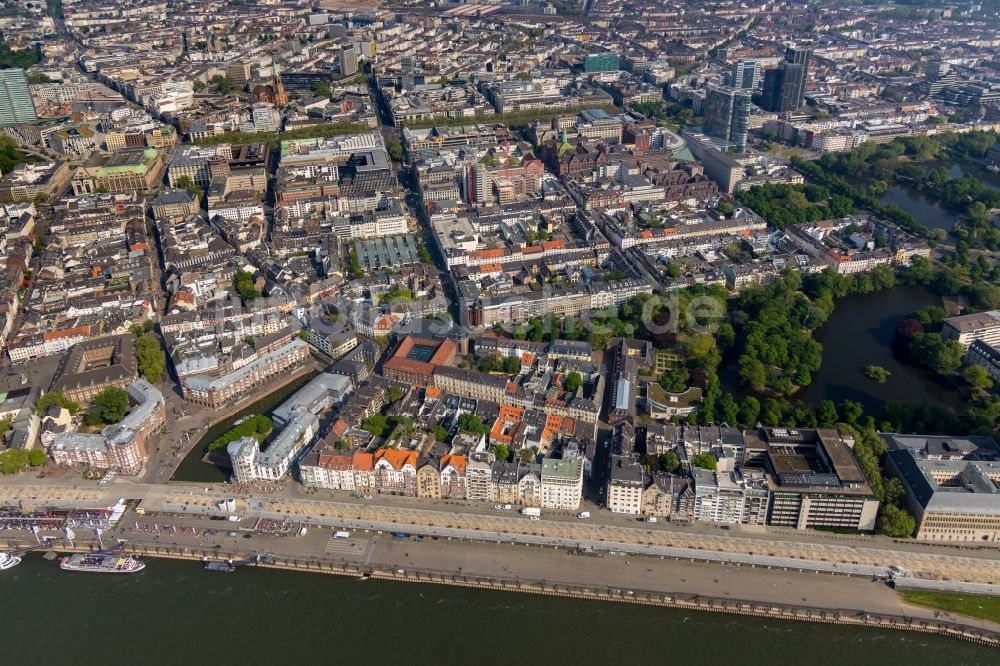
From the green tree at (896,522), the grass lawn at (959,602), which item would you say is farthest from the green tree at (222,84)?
the grass lawn at (959,602)

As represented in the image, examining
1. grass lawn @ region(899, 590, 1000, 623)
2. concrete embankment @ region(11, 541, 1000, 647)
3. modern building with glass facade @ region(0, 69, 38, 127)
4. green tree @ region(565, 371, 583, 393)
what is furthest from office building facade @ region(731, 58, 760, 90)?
modern building with glass facade @ region(0, 69, 38, 127)

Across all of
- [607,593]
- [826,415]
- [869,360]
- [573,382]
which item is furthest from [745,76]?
[607,593]

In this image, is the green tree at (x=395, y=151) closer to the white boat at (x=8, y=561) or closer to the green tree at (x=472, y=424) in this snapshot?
the green tree at (x=472, y=424)

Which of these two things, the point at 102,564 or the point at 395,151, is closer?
the point at 102,564

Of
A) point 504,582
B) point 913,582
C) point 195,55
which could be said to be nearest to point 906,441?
point 913,582

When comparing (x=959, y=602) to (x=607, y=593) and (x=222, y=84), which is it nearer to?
(x=607, y=593)

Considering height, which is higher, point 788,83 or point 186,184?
point 788,83

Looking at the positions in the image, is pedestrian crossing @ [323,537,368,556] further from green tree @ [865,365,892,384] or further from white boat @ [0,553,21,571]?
green tree @ [865,365,892,384]
